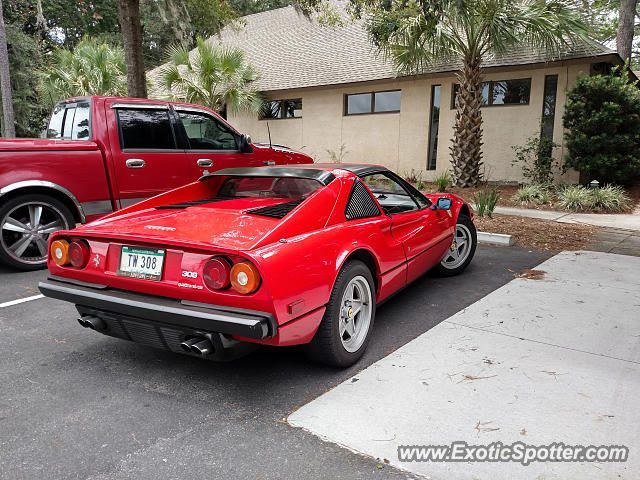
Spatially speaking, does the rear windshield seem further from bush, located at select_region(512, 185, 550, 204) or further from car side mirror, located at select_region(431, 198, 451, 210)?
bush, located at select_region(512, 185, 550, 204)

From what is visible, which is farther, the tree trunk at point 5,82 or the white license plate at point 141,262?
the tree trunk at point 5,82

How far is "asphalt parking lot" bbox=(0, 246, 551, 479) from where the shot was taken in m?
2.27

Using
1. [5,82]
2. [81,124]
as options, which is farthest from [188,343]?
[5,82]

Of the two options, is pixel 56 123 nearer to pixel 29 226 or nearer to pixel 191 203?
pixel 29 226

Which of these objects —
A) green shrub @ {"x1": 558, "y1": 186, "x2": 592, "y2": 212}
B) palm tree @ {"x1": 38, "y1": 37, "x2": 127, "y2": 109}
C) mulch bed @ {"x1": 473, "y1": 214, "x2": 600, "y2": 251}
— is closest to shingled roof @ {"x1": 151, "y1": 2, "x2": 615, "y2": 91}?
green shrub @ {"x1": 558, "y1": 186, "x2": 592, "y2": 212}

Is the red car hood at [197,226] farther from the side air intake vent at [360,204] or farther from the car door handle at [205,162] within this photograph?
the car door handle at [205,162]

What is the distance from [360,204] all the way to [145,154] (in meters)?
3.65

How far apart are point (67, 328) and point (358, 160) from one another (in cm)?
1330

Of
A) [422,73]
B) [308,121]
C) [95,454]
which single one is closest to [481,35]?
[422,73]

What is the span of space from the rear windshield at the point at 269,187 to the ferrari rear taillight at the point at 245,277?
1.38 m

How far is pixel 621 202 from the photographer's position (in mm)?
10656

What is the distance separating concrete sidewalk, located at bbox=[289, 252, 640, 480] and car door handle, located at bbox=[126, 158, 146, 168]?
3.81 m

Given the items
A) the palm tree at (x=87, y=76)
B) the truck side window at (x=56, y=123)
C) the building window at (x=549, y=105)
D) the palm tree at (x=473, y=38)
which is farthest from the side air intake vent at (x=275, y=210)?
the palm tree at (x=87, y=76)

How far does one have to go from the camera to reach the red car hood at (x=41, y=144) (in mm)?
5180
